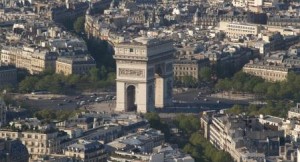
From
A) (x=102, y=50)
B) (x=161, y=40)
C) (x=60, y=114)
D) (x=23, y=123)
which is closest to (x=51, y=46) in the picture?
(x=102, y=50)

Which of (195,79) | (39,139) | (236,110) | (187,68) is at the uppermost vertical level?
(39,139)

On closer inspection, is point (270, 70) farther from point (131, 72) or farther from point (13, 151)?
point (13, 151)

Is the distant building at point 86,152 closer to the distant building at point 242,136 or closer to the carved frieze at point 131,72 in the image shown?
the distant building at point 242,136

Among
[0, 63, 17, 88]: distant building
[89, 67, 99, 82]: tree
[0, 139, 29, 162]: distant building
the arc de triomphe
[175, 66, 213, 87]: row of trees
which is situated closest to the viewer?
[0, 139, 29, 162]: distant building

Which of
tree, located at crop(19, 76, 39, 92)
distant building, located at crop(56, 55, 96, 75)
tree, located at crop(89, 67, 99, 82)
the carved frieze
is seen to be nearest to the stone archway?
the carved frieze

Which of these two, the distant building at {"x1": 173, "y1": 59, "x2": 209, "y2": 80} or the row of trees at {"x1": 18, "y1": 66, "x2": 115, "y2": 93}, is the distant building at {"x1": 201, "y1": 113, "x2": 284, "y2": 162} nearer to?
the row of trees at {"x1": 18, "y1": 66, "x2": 115, "y2": 93}

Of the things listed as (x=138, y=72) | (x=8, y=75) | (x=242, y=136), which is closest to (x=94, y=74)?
(x=8, y=75)

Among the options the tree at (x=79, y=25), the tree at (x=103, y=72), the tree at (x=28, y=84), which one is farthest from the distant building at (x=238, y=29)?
the tree at (x=28, y=84)
